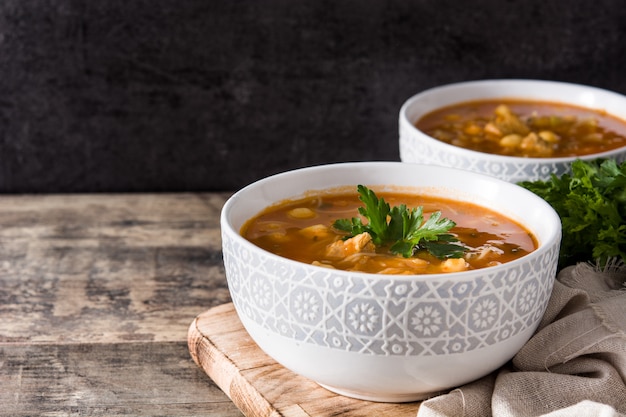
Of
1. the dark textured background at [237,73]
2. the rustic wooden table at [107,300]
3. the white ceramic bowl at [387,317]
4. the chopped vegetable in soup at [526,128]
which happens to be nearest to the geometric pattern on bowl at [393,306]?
the white ceramic bowl at [387,317]

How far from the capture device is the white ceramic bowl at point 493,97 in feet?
6.56

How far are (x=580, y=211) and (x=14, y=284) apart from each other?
125 centimetres

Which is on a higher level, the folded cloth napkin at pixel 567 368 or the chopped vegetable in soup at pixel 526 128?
the chopped vegetable in soup at pixel 526 128

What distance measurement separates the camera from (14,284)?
7.03 ft

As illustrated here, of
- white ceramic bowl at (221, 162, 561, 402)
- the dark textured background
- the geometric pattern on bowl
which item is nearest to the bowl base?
white ceramic bowl at (221, 162, 561, 402)

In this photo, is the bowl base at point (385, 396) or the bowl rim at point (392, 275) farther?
the bowl base at point (385, 396)

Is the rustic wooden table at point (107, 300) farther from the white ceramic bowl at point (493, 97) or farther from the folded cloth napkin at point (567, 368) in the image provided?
the white ceramic bowl at point (493, 97)

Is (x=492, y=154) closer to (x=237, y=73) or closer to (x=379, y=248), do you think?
(x=379, y=248)

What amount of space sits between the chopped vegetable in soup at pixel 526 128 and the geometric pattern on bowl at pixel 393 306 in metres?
0.73

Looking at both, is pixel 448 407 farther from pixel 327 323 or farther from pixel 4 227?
pixel 4 227

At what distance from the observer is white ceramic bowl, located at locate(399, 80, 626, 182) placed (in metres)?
2.00

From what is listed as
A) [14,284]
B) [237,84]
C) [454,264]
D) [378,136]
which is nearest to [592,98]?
[378,136]

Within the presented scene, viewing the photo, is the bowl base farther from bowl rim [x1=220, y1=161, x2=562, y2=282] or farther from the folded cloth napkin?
bowl rim [x1=220, y1=161, x2=562, y2=282]

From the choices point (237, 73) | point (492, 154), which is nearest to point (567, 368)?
point (492, 154)
